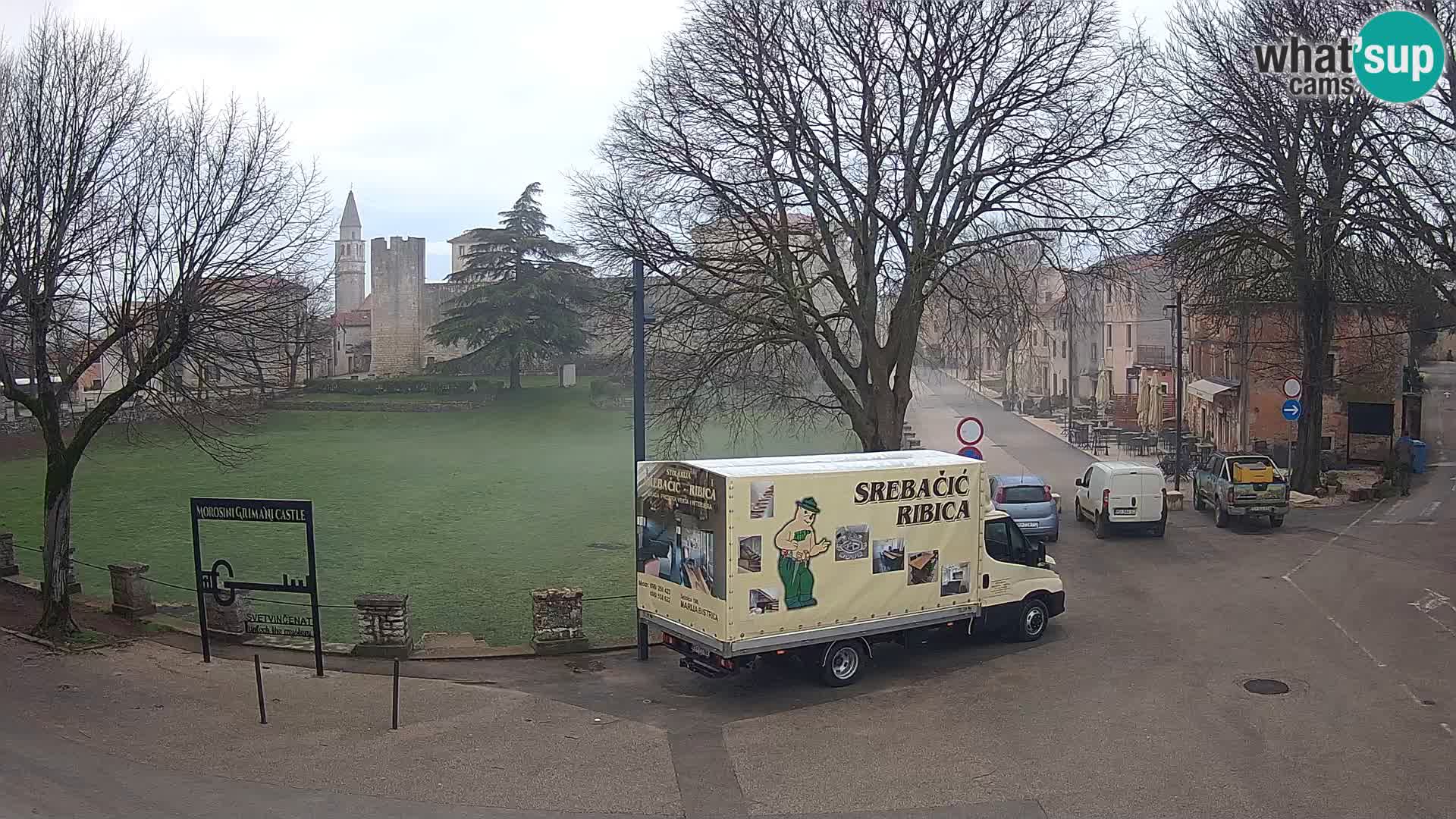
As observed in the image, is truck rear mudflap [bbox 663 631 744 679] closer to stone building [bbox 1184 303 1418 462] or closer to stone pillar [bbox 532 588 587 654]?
stone pillar [bbox 532 588 587 654]

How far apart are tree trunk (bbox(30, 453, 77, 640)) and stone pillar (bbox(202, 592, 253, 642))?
6.14ft

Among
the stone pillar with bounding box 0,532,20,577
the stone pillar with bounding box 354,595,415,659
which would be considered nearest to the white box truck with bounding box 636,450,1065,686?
the stone pillar with bounding box 354,595,415,659

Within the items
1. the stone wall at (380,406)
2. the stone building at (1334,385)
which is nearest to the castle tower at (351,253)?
the stone wall at (380,406)

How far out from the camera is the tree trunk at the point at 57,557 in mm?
16984

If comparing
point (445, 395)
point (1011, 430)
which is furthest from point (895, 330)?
point (445, 395)

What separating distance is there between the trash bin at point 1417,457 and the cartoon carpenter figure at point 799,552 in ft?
102

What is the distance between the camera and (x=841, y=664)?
48.9ft

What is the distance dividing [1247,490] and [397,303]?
229ft

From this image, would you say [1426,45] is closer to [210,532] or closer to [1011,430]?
[210,532]

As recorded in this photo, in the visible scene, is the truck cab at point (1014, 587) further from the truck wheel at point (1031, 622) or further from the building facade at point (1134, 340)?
the building facade at point (1134, 340)

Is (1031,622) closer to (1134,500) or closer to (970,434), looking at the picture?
(970,434)

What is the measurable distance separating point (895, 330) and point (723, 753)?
16270mm

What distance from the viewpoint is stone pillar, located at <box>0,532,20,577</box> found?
21.5 metres

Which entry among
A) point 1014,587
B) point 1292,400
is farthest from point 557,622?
point 1292,400
